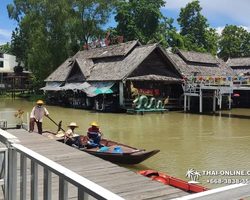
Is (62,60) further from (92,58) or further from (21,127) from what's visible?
(21,127)

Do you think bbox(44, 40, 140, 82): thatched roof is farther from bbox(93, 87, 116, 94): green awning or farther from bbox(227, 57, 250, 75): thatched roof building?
bbox(227, 57, 250, 75): thatched roof building

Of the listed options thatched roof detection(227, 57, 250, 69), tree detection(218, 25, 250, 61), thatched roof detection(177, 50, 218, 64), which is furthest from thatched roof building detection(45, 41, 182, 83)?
tree detection(218, 25, 250, 61)

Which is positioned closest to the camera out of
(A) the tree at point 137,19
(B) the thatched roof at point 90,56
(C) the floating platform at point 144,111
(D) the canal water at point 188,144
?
(D) the canal water at point 188,144

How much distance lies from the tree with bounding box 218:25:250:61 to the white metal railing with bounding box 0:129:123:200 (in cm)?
5383

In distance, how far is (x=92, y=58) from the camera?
30.4 m

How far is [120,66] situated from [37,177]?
76.6ft

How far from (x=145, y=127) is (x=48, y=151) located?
9.36 meters

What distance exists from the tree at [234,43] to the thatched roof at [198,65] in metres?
19.4

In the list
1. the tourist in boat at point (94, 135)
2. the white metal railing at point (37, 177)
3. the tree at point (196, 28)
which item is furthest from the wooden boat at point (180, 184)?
the tree at point (196, 28)

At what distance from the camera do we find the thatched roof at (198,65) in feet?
103

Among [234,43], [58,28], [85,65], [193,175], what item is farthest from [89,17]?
[193,175]

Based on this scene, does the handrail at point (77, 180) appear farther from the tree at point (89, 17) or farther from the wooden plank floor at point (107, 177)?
the tree at point (89, 17)

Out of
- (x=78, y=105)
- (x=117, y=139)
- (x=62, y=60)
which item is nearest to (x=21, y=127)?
(x=117, y=139)

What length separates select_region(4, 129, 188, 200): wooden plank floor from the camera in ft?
15.4
